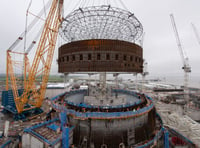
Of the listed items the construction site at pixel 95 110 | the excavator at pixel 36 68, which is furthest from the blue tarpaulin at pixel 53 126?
the excavator at pixel 36 68

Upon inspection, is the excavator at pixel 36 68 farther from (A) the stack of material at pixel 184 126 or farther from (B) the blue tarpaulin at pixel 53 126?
(A) the stack of material at pixel 184 126

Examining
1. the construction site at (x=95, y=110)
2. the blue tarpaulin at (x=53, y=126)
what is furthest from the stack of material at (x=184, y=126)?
the blue tarpaulin at (x=53, y=126)

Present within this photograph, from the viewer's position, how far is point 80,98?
125ft

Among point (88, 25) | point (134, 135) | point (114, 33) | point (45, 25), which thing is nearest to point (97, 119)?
point (134, 135)

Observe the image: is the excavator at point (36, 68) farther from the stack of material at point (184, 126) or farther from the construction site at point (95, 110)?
the stack of material at point (184, 126)

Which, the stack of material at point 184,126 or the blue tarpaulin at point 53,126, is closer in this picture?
the blue tarpaulin at point 53,126

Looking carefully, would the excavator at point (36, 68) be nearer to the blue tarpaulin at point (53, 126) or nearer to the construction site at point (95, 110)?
the construction site at point (95, 110)

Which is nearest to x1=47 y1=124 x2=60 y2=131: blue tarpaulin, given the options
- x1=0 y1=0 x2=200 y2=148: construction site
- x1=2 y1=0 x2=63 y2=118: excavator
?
x1=0 y1=0 x2=200 y2=148: construction site

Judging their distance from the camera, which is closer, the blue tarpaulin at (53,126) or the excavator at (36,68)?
the blue tarpaulin at (53,126)

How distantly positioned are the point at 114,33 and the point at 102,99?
84.8 ft

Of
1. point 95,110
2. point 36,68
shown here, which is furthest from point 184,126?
point 36,68

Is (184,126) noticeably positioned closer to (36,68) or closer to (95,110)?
(95,110)

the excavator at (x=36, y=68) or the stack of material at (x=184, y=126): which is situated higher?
the excavator at (x=36, y=68)

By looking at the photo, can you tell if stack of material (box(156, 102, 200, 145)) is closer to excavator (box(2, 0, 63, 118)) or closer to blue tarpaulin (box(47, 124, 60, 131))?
blue tarpaulin (box(47, 124, 60, 131))
